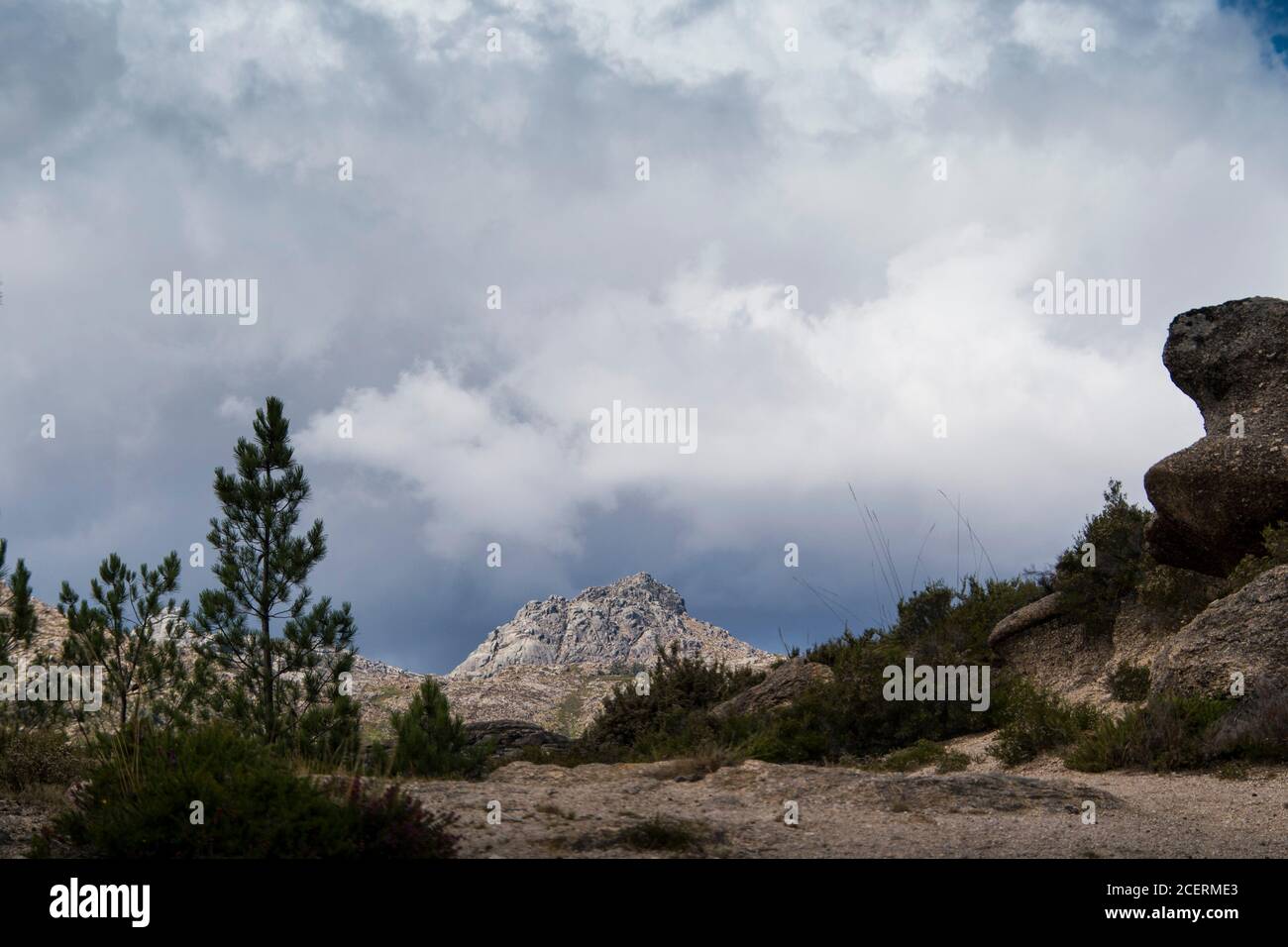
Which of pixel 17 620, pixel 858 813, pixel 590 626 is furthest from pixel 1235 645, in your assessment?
pixel 590 626

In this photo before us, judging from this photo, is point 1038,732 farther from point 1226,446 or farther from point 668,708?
point 668,708

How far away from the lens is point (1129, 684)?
1591cm

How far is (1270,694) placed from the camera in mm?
12125

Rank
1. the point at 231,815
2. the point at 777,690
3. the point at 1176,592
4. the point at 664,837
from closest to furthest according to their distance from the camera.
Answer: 1. the point at 231,815
2. the point at 664,837
3. the point at 1176,592
4. the point at 777,690

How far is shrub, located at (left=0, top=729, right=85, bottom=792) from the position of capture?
12.0m

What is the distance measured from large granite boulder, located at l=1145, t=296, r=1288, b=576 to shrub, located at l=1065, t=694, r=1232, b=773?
15.2ft

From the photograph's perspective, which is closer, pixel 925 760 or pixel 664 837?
pixel 664 837

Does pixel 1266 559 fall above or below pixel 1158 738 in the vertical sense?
above

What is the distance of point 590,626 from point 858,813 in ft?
489

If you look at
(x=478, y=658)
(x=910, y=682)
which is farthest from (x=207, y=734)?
(x=478, y=658)

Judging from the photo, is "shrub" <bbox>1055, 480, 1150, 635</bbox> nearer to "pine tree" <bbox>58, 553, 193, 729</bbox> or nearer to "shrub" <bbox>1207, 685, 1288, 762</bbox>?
"shrub" <bbox>1207, 685, 1288, 762</bbox>

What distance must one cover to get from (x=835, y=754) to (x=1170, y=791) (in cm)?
510
